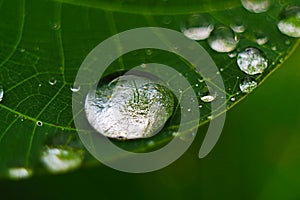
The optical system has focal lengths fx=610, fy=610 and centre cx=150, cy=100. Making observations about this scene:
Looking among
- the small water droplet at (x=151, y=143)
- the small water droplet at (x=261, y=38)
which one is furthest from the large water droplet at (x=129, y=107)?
the small water droplet at (x=261, y=38)

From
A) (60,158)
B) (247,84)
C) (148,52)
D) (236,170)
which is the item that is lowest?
(236,170)

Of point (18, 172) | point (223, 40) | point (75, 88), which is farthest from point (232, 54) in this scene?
point (18, 172)

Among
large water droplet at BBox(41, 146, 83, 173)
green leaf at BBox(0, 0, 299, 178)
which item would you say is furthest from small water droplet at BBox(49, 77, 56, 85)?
large water droplet at BBox(41, 146, 83, 173)

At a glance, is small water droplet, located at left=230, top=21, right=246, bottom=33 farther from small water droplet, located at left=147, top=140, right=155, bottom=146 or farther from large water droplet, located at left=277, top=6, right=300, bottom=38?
small water droplet, located at left=147, top=140, right=155, bottom=146

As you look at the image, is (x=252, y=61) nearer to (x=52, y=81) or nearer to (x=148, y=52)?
(x=148, y=52)

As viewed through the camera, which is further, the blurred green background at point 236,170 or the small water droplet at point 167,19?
the blurred green background at point 236,170

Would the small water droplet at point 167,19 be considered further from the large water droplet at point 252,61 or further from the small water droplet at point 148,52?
the large water droplet at point 252,61
